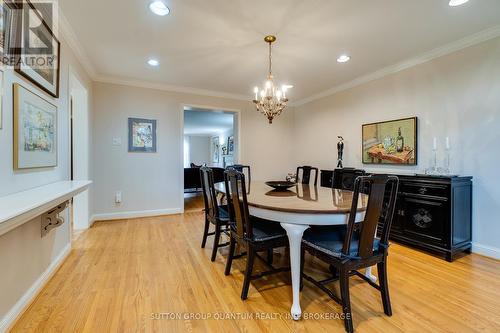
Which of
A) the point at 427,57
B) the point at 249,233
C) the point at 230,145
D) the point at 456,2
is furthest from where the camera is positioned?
the point at 230,145

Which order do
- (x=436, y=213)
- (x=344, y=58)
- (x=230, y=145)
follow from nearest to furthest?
1. (x=436, y=213)
2. (x=344, y=58)
3. (x=230, y=145)

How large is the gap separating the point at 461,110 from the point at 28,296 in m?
4.55

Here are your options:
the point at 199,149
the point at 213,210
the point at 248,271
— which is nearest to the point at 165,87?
the point at 213,210

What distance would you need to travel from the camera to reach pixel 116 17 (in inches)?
91.2

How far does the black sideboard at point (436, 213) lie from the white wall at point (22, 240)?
12.2 ft

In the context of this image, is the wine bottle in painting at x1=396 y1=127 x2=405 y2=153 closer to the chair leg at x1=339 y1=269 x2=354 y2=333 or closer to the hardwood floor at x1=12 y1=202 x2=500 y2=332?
the hardwood floor at x1=12 y1=202 x2=500 y2=332

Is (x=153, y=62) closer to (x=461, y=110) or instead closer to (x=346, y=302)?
(x=346, y=302)

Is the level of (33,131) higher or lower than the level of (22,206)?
higher

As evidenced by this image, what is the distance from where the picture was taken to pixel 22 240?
1.69 metres

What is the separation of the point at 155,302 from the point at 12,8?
2221mm

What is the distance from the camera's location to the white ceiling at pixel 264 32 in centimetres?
215

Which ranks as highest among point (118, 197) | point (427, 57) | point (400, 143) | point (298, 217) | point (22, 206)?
point (427, 57)

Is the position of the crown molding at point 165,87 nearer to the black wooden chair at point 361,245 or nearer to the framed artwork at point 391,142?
the framed artwork at point 391,142

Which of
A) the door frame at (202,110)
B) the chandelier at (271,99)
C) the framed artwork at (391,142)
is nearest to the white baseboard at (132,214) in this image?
the door frame at (202,110)
